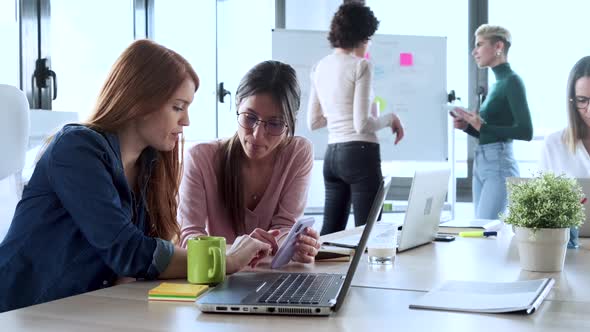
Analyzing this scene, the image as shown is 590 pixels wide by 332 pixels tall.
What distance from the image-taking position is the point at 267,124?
1977 mm

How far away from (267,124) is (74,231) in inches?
26.9

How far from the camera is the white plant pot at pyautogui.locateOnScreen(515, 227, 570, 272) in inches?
57.7

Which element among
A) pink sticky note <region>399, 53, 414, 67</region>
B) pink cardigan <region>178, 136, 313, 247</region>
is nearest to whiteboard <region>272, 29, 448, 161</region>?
pink sticky note <region>399, 53, 414, 67</region>

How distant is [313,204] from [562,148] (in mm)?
2163

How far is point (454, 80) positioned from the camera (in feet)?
15.5

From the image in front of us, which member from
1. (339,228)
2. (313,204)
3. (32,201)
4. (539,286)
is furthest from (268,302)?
(313,204)

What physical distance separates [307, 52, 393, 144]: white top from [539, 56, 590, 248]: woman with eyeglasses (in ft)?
2.72

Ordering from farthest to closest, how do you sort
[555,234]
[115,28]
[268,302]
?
[115,28]
[555,234]
[268,302]

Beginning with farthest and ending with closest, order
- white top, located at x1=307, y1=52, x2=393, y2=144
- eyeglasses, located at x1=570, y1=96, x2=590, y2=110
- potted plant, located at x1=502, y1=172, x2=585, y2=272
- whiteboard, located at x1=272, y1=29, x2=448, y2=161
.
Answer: whiteboard, located at x1=272, y1=29, x2=448, y2=161 < white top, located at x1=307, y1=52, x2=393, y2=144 < eyeglasses, located at x1=570, y1=96, x2=590, y2=110 < potted plant, located at x1=502, y1=172, x2=585, y2=272

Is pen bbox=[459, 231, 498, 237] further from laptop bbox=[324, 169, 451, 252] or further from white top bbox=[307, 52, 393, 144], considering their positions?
white top bbox=[307, 52, 393, 144]

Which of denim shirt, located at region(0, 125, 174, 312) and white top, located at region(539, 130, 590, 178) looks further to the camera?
white top, located at region(539, 130, 590, 178)

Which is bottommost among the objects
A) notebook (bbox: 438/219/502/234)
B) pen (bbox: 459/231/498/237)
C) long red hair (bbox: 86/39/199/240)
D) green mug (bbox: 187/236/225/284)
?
notebook (bbox: 438/219/502/234)

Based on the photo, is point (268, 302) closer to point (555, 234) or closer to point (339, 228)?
point (555, 234)

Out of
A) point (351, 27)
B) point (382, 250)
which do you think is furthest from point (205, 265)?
point (351, 27)
